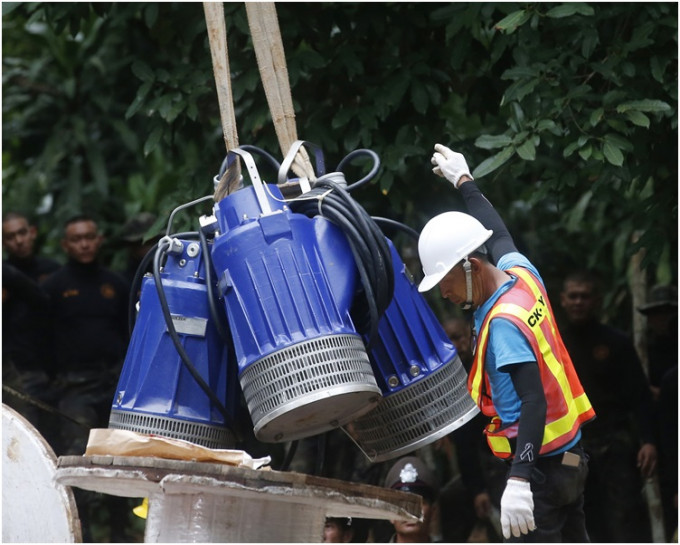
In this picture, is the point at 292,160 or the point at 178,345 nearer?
the point at 178,345

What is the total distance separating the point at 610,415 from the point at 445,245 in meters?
3.25

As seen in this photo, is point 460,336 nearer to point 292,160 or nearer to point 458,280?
point 292,160

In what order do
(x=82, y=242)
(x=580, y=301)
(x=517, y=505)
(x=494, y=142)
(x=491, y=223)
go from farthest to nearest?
(x=82, y=242) → (x=580, y=301) → (x=494, y=142) → (x=491, y=223) → (x=517, y=505)

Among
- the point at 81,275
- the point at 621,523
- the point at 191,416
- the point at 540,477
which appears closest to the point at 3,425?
the point at 191,416

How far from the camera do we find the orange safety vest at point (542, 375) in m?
4.24

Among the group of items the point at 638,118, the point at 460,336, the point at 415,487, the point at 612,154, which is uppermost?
the point at 638,118

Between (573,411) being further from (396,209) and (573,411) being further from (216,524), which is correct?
(396,209)

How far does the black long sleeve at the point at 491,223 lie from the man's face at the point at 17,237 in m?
3.87

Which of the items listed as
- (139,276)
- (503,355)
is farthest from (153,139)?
(503,355)

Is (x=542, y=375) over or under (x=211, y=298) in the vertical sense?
under

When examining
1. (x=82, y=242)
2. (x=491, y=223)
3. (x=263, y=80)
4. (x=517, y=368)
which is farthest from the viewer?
(x=82, y=242)

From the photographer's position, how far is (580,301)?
23.3 feet

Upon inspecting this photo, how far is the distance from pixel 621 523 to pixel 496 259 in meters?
2.93

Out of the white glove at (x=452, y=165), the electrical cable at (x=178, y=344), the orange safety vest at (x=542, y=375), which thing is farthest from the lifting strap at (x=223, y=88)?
the orange safety vest at (x=542, y=375)
